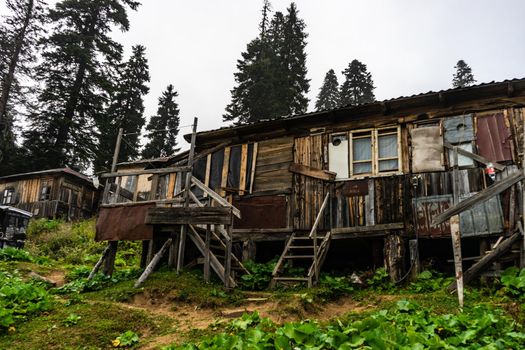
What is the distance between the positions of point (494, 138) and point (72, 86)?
99.7 ft

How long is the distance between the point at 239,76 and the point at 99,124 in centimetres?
1249

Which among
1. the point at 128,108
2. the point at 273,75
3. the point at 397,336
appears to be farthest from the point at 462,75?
the point at 397,336

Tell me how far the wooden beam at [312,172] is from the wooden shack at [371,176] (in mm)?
34

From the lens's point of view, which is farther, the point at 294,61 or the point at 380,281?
the point at 294,61

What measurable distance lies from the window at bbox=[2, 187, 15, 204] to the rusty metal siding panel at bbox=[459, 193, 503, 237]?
3160 cm

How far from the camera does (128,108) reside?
35688 mm

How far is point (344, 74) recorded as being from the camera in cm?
3969

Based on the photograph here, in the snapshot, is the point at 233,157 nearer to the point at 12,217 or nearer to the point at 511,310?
the point at 511,310

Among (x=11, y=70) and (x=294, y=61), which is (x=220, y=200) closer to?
(x=11, y=70)

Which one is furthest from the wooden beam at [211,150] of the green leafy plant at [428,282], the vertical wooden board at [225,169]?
the green leafy plant at [428,282]

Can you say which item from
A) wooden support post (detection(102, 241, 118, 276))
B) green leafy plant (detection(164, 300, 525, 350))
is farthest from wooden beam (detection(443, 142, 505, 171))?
wooden support post (detection(102, 241, 118, 276))

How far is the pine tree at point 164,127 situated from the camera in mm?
36938

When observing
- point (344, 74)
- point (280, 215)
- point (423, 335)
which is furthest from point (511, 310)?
point (344, 74)

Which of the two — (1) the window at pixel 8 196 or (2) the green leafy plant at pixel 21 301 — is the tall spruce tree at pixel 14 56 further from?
(2) the green leafy plant at pixel 21 301
